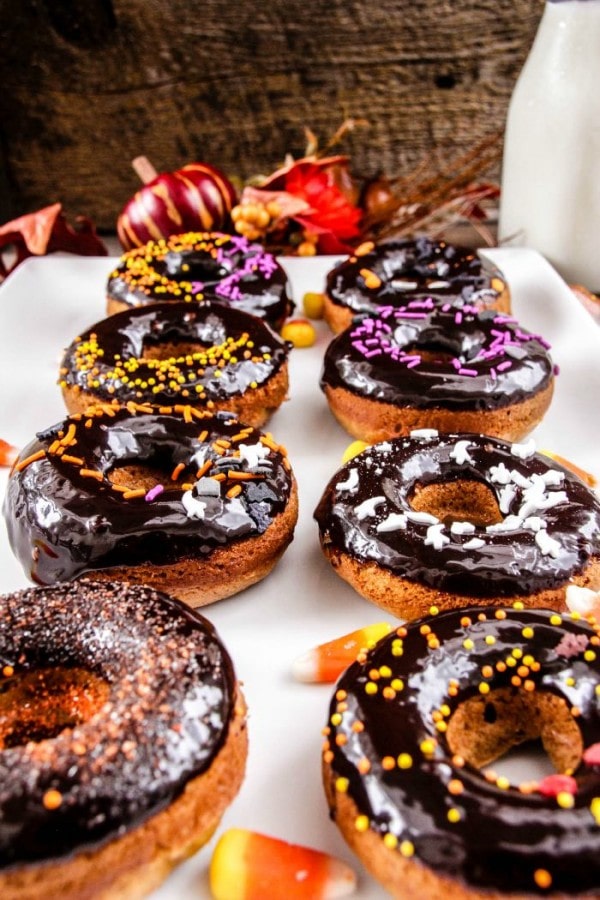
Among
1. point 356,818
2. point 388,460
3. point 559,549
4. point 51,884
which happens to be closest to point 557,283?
point 388,460

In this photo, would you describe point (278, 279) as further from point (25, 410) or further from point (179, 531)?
point (179, 531)

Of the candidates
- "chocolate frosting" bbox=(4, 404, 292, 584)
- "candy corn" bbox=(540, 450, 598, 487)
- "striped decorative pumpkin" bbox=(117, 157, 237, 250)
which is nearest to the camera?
"chocolate frosting" bbox=(4, 404, 292, 584)

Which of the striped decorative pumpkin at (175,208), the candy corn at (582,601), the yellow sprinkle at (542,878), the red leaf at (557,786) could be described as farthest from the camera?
the striped decorative pumpkin at (175,208)

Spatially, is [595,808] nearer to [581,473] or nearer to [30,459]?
[581,473]

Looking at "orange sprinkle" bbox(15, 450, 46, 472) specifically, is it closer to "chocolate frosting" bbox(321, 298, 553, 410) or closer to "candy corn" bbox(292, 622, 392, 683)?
"candy corn" bbox(292, 622, 392, 683)

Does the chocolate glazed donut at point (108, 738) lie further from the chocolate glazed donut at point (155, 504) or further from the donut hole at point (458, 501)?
the donut hole at point (458, 501)

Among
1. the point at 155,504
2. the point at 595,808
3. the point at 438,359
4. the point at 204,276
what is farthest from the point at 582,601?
the point at 204,276

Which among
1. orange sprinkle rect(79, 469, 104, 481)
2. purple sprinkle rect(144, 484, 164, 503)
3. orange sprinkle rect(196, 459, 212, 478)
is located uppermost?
orange sprinkle rect(79, 469, 104, 481)

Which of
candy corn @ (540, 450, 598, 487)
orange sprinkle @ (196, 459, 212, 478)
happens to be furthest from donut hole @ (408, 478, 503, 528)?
orange sprinkle @ (196, 459, 212, 478)

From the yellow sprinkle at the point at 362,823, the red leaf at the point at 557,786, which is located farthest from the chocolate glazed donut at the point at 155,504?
the red leaf at the point at 557,786
